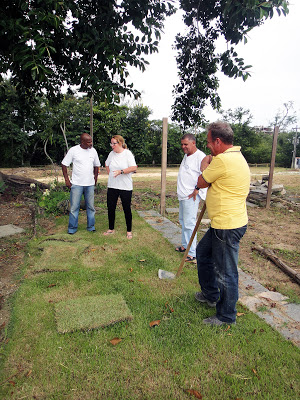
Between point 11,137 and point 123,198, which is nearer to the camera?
point 123,198

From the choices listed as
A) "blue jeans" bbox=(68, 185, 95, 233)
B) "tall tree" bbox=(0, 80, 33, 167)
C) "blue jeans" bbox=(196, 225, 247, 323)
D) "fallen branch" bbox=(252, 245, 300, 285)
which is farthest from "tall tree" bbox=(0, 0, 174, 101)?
"tall tree" bbox=(0, 80, 33, 167)

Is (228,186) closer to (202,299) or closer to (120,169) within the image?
(202,299)

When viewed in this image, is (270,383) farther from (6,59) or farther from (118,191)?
(6,59)

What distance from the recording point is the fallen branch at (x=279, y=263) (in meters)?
3.96

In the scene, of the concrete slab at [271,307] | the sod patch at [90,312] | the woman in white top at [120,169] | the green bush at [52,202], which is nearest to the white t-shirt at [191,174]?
the woman in white top at [120,169]

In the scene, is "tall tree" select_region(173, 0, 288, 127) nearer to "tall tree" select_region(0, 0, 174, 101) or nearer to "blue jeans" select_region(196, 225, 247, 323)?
"tall tree" select_region(0, 0, 174, 101)

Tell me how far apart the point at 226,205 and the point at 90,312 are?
5.76ft

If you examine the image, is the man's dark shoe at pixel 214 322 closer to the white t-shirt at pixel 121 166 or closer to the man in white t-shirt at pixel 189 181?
the man in white t-shirt at pixel 189 181

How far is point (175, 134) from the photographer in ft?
90.7

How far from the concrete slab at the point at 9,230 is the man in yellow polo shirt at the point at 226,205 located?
454 centimetres

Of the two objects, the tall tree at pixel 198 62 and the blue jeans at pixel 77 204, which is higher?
the tall tree at pixel 198 62

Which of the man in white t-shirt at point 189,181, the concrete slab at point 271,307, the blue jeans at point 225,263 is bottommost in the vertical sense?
the concrete slab at point 271,307

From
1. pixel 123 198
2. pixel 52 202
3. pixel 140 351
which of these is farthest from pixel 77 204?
pixel 140 351

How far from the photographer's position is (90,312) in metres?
2.85
